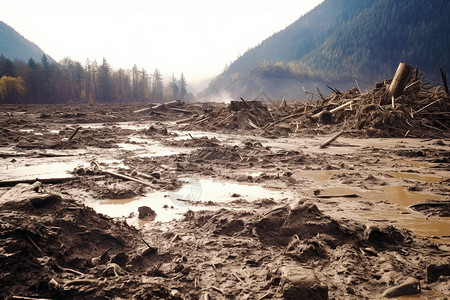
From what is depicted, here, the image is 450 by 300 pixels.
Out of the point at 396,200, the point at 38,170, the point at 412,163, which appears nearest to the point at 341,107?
the point at 412,163

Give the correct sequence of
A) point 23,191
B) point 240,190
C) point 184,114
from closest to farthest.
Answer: point 23,191
point 240,190
point 184,114

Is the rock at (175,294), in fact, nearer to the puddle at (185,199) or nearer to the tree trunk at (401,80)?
the puddle at (185,199)

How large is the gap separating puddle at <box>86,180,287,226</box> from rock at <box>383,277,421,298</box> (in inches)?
79.9

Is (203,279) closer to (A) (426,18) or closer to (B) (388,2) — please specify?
(A) (426,18)

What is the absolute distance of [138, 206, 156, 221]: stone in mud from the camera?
3.08 m

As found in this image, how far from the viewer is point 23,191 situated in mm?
2549

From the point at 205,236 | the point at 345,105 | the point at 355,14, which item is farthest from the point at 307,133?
the point at 355,14

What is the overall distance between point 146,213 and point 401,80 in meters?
12.4

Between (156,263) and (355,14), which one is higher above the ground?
(355,14)

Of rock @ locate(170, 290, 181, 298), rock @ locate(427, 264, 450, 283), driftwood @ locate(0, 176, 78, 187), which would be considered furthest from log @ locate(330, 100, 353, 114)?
rock @ locate(170, 290, 181, 298)

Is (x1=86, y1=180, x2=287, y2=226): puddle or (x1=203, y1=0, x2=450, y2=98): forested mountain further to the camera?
(x1=203, y1=0, x2=450, y2=98): forested mountain

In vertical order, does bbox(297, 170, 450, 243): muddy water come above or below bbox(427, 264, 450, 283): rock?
below

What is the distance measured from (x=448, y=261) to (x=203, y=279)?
184 centimetres

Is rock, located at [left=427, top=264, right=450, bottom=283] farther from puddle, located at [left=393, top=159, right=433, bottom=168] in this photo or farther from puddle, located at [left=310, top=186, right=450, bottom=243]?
puddle, located at [left=393, top=159, right=433, bottom=168]
